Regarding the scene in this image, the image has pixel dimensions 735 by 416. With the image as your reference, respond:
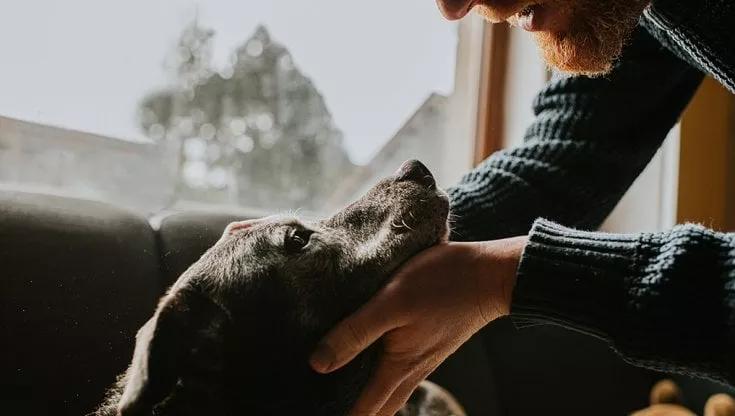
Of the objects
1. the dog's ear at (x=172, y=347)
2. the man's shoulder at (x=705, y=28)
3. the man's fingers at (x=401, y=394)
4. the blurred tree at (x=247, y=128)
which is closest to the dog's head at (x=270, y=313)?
the dog's ear at (x=172, y=347)

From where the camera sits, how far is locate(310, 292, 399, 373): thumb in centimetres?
110

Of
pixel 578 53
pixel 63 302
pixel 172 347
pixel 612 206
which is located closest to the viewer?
pixel 172 347

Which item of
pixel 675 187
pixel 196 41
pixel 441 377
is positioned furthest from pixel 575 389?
pixel 196 41

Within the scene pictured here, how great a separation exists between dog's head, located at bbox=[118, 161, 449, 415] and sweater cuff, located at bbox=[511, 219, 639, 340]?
17 cm

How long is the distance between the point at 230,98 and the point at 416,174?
113 cm

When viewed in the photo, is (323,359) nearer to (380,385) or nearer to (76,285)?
(380,385)

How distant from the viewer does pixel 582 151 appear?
1.64m

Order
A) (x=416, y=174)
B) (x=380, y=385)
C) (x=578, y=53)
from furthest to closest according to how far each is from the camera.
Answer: (x=578, y=53), (x=416, y=174), (x=380, y=385)

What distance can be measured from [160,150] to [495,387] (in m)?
1.14

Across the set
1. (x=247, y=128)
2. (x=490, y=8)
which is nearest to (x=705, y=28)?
(x=490, y=8)

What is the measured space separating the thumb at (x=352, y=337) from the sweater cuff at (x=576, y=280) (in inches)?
8.0

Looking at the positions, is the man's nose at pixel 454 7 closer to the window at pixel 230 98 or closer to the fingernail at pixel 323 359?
the fingernail at pixel 323 359

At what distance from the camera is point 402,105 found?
8.48ft

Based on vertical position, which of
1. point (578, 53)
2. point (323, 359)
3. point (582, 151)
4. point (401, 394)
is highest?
point (578, 53)
